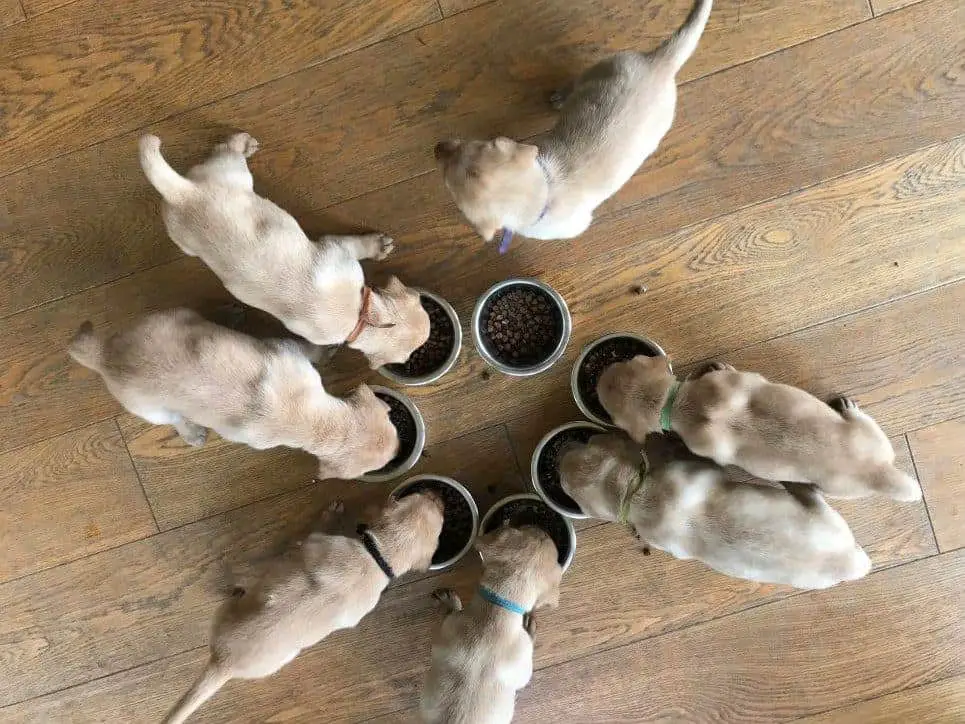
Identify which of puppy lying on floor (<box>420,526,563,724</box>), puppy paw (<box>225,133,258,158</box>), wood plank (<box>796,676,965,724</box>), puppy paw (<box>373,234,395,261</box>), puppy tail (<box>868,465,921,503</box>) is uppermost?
puppy paw (<box>225,133,258,158</box>)

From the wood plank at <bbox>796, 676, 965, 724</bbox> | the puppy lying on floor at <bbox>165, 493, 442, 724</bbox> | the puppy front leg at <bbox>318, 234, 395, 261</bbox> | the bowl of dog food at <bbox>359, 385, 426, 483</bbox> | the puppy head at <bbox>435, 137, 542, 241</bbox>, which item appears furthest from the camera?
the wood plank at <bbox>796, 676, 965, 724</bbox>

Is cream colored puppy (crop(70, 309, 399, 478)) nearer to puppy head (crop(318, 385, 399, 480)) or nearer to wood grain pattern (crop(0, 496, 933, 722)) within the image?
puppy head (crop(318, 385, 399, 480))

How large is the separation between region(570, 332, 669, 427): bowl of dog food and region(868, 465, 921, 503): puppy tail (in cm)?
61

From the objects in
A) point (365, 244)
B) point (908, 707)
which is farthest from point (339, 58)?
point (908, 707)

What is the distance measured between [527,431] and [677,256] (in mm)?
674

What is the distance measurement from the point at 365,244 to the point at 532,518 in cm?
93

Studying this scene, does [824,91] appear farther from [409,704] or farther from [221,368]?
[409,704]

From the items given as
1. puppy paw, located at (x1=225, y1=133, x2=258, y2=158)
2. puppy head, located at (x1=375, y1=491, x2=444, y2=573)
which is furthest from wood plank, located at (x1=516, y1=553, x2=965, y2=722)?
puppy paw, located at (x1=225, y1=133, x2=258, y2=158)

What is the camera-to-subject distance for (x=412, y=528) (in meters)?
1.71

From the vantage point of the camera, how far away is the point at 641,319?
1.90m

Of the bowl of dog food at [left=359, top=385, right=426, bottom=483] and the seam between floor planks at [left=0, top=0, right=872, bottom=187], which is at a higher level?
the seam between floor planks at [left=0, top=0, right=872, bottom=187]

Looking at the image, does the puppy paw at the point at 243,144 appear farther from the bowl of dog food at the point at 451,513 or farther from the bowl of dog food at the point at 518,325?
the bowl of dog food at the point at 451,513

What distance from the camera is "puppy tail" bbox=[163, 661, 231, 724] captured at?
164 centimetres

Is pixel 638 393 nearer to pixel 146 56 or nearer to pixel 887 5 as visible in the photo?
pixel 887 5
